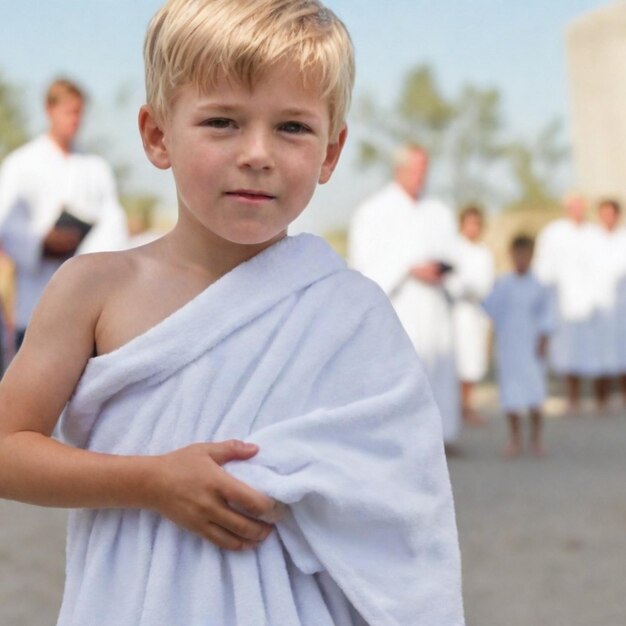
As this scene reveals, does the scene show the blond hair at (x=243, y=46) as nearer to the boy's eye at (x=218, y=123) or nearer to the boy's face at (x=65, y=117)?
the boy's eye at (x=218, y=123)

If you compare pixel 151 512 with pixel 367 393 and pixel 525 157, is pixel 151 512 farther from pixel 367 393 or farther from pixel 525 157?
pixel 525 157

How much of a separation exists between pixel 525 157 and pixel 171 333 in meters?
36.7

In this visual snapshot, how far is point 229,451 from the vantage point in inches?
73.5

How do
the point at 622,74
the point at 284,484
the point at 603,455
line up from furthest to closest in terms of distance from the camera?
1. the point at 622,74
2. the point at 603,455
3. the point at 284,484

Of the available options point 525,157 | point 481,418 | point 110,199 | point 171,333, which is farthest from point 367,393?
point 525,157

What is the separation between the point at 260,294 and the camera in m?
2.02

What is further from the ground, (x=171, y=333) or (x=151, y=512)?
(x=171, y=333)

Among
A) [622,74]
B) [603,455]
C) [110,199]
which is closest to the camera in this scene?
[110,199]

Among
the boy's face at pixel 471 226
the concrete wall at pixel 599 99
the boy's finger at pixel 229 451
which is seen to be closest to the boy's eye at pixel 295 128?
the boy's finger at pixel 229 451

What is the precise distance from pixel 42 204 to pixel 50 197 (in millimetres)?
62

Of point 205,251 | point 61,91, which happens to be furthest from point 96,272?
point 61,91

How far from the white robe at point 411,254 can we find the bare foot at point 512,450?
38cm

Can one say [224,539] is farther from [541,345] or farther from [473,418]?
[473,418]

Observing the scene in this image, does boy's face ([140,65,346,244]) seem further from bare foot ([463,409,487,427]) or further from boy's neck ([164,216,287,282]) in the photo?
bare foot ([463,409,487,427])
